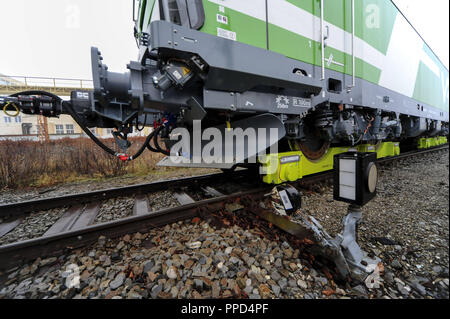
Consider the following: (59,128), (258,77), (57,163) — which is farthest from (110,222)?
(57,163)

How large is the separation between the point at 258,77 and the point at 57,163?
530cm

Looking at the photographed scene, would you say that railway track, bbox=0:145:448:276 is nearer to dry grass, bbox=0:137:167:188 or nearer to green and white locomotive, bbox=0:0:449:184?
green and white locomotive, bbox=0:0:449:184

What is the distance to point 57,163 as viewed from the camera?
15.9 ft

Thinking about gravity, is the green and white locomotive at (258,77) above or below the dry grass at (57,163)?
above

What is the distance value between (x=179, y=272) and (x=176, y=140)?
2.66 metres

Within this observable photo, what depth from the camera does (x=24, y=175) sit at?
426cm

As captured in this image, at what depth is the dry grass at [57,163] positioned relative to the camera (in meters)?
3.88

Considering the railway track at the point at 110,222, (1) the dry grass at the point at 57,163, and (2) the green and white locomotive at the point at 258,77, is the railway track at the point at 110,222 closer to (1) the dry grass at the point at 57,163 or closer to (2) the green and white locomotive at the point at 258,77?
(2) the green and white locomotive at the point at 258,77

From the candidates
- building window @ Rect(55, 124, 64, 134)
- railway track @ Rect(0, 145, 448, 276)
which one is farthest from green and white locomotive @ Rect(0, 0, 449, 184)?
building window @ Rect(55, 124, 64, 134)

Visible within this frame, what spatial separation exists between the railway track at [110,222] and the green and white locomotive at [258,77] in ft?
1.81

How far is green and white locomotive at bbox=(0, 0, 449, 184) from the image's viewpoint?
208 centimetres

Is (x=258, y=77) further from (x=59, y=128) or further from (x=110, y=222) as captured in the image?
(x=59, y=128)

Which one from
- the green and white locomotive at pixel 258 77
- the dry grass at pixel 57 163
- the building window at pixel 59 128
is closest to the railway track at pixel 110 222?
the green and white locomotive at pixel 258 77

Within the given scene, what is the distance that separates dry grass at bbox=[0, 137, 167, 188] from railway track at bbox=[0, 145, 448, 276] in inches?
62.8
